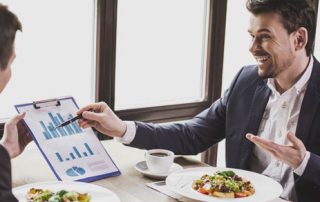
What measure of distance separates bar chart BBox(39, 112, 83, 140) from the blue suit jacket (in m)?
0.25

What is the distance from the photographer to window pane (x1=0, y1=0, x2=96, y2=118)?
2.09m

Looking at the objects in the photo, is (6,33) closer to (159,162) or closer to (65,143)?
(65,143)

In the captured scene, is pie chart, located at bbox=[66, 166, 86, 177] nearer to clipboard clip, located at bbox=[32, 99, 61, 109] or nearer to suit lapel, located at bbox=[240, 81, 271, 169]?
clipboard clip, located at bbox=[32, 99, 61, 109]

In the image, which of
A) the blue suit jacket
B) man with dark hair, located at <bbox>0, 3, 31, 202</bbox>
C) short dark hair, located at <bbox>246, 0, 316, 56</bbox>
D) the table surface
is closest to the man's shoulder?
the blue suit jacket

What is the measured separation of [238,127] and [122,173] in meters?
0.55

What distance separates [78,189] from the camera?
149cm

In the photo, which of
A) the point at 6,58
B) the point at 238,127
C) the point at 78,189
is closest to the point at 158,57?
the point at 238,127

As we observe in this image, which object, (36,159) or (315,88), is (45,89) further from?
(315,88)

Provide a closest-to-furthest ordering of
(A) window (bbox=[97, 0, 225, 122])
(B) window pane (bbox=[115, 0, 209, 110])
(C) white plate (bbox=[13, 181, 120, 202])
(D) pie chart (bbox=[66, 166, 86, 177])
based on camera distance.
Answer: (C) white plate (bbox=[13, 181, 120, 202]), (D) pie chart (bbox=[66, 166, 86, 177]), (A) window (bbox=[97, 0, 225, 122]), (B) window pane (bbox=[115, 0, 209, 110])

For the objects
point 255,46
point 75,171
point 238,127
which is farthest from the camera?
point 238,127

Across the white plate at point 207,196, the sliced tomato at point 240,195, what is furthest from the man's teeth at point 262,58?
the sliced tomato at point 240,195

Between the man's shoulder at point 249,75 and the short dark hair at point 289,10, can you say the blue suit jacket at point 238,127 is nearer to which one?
the man's shoulder at point 249,75

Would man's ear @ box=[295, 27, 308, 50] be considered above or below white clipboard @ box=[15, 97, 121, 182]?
above

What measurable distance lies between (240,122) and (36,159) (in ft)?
2.69
